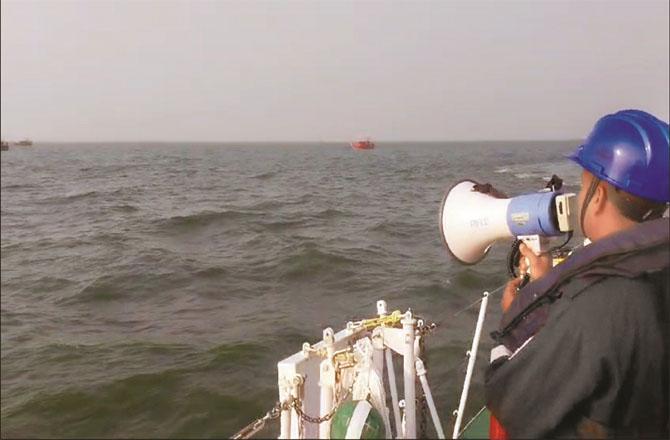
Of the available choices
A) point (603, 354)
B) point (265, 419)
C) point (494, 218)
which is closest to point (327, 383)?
point (265, 419)

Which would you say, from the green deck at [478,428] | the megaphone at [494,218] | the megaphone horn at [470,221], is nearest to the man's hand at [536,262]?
the megaphone at [494,218]

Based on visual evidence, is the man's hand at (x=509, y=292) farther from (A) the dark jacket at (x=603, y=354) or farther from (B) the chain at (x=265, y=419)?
(B) the chain at (x=265, y=419)

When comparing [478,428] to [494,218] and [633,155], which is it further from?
[633,155]

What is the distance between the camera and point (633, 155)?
2088 mm

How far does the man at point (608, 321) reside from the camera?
72.2 inches

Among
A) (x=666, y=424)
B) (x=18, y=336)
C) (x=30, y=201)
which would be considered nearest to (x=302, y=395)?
(x=666, y=424)

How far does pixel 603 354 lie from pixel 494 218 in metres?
1.42

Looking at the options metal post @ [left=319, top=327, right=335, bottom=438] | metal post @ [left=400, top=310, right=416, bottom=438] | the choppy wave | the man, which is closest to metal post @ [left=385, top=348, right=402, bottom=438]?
metal post @ [left=400, top=310, right=416, bottom=438]

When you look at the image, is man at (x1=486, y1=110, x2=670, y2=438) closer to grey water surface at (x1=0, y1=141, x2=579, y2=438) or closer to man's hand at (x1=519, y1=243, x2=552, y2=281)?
man's hand at (x1=519, y1=243, x2=552, y2=281)

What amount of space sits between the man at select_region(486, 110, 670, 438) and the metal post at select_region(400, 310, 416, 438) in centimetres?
154

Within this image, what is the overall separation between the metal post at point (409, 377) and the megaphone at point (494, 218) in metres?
0.60

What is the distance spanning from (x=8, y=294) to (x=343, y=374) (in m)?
12.5

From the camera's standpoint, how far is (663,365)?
191cm

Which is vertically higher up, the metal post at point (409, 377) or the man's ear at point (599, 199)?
the man's ear at point (599, 199)
